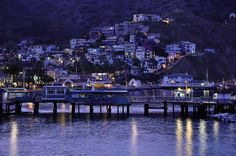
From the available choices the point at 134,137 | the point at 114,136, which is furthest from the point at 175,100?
the point at 134,137

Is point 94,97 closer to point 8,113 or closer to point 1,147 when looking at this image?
point 8,113

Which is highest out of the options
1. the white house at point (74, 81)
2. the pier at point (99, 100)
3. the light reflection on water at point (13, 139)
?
the white house at point (74, 81)

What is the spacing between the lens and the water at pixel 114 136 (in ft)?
269

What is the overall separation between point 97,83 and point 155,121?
7180cm

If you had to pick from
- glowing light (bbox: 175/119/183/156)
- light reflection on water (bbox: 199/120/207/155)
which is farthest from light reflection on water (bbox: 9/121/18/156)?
light reflection on water (bbox: 199/120/207/155)

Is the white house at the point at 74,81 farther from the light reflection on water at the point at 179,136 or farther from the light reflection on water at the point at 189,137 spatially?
the light reflection on water at the point at 189,137

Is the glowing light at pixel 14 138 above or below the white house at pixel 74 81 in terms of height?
below

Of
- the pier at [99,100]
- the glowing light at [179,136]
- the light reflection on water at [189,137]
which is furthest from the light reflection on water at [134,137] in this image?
the pier at [99,100]

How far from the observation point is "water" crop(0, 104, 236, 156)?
82.1m

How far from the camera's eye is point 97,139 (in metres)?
93.0

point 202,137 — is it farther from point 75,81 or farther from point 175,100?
point 75,81

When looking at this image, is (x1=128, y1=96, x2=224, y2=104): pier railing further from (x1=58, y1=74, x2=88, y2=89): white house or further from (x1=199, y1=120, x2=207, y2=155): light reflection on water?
(x1=58, y1=74, x2=88, y2=89): white house

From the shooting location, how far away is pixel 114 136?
A: 317 ft

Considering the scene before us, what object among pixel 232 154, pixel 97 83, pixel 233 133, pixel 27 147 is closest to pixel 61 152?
pixel 27 147
